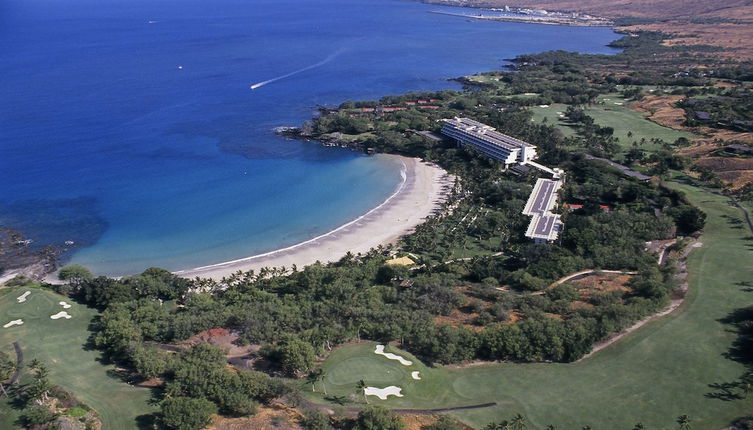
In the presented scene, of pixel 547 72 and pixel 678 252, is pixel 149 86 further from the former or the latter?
pixel 678 252

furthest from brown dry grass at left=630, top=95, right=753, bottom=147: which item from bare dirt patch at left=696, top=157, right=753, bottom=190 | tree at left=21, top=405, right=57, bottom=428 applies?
tree at left=21, top=405, right=57, bottom=428

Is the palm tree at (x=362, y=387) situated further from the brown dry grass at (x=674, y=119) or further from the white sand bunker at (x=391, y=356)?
the brown dry grass at (x=674, y=119)

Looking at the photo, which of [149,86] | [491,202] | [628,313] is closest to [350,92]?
[149,86]

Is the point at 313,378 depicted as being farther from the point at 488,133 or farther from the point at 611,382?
the point at 488,133

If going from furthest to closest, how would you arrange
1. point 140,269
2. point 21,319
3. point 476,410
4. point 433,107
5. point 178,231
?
point 433,107, point 178,231, point 140,269, point 21,319, point 476,410

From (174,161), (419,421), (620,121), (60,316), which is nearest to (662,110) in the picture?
(620,121)

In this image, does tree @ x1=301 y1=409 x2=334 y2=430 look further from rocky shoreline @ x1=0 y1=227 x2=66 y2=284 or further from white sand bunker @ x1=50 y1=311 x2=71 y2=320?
rocky shoreline @ x1=0 y1=227 x2=66 y2=284

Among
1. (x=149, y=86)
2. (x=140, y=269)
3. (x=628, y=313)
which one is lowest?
(x=140, y=269)
